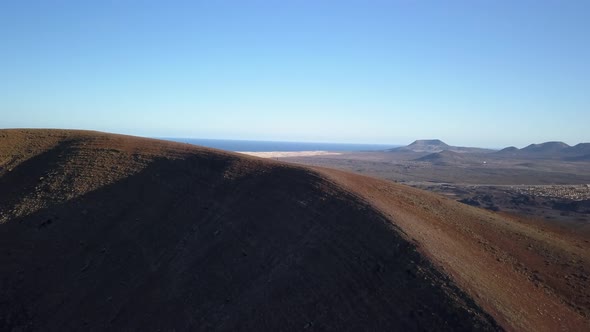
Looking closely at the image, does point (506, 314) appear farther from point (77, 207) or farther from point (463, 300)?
point (77, 207)

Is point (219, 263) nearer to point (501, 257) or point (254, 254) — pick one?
point (254, 254)

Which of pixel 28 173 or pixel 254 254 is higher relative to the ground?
pixel 28 173

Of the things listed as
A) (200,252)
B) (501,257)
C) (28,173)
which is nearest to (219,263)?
(200,252)

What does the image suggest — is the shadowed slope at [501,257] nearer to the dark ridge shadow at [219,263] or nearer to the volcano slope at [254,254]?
the volcano slope at [254,254]

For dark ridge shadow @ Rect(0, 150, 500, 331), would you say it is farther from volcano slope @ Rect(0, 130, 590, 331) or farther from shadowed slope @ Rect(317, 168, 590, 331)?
shadowed slope @ Rect(317, 168, 590, 331)

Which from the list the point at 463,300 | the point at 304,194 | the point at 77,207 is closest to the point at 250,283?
the point at 304,194

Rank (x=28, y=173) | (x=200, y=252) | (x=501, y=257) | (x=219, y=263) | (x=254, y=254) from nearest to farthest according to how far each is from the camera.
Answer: (x=254, y=254)
(x=219, y=263)
(x=501, y=257)
(x=200, y=252)
(x=28, y=173)

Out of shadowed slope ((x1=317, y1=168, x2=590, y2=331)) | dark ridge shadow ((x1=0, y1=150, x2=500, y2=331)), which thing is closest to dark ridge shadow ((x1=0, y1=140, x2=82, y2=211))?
dark ridge shadow ((x1=0, y1=150, x2=500, y2=331))
